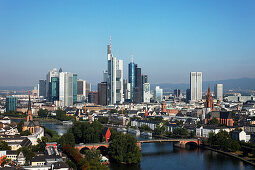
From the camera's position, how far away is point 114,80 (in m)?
68.8

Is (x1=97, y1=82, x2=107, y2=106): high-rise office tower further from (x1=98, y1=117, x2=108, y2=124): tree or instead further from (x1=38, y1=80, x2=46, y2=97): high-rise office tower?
(x1=38, y1=80, x2=46, y2=97): high-rise office tower

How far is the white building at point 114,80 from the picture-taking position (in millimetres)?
68562

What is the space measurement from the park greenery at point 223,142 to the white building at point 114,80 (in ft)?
144

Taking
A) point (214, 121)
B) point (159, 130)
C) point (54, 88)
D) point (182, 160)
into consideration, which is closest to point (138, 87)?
point (54, 88)

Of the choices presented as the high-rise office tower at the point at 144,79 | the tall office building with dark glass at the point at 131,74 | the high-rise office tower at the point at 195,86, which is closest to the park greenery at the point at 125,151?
the tall office building with dark glass at the point at 131,74

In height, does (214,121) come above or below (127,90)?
below

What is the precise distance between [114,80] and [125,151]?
49.2 meters

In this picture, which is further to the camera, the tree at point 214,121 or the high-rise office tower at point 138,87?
the high-rise office tower at point 138,87

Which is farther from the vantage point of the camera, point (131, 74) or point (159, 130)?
point (131, 74)

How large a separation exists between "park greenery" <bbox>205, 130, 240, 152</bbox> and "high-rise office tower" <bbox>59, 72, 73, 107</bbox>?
4657 cm

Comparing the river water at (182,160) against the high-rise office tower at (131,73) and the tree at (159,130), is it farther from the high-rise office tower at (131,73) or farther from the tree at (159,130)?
the high-rise office tower at (131,73)

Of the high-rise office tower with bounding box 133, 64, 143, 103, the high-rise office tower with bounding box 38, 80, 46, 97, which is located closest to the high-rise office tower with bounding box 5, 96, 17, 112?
the high-rise office tower with bounding box 133, 64, 143, 103

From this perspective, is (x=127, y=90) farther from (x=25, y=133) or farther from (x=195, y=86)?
(x=25, y=133)

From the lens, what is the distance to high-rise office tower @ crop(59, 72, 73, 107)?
68925mm
